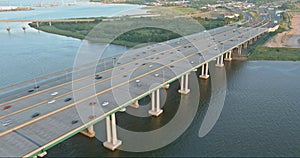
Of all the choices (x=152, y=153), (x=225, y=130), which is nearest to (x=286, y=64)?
(x=225, y=130)

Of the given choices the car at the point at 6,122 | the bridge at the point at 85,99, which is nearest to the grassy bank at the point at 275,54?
the bridge at the point at 85,99

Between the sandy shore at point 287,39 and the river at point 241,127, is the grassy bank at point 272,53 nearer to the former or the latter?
the sandy shore at point 287,39

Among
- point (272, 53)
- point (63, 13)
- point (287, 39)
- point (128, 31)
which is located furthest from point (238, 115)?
point (63, 13)

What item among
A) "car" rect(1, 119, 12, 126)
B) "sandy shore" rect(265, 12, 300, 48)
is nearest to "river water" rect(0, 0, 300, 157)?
"car" rect(1, 119, 12, 126)

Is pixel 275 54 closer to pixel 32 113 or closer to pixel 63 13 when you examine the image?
pixel 32 113

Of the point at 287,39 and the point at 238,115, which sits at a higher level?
the point at 287,39

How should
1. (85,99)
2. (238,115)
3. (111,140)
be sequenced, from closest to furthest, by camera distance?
(85,99) < (111,140) < (238,115)
